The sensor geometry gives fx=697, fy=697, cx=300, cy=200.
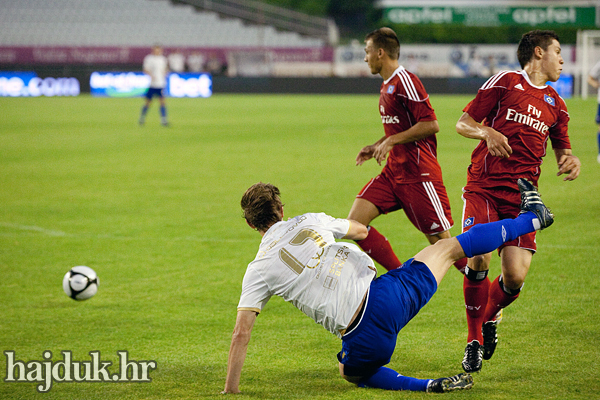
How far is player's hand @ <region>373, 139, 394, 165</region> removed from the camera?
5.34 metres

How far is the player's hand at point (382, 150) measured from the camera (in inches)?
210

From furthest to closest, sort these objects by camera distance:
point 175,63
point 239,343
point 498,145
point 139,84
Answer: point 139,84 → point 175,63 → point 498,145 → point 239,343

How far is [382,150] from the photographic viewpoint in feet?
17.5

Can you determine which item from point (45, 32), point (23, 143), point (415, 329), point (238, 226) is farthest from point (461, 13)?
point (415, 329)

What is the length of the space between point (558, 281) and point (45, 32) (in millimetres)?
41995

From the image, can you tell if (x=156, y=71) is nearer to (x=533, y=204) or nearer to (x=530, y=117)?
(x=530, y=117)

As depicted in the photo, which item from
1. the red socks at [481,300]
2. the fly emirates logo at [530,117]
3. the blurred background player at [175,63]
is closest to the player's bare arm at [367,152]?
the fly emirates logo at [530,117]

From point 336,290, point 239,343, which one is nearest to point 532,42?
point 336,290

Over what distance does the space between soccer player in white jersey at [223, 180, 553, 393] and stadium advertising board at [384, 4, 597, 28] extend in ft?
154

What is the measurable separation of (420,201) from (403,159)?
1.20 ft

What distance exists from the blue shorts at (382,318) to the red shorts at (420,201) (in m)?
1.58

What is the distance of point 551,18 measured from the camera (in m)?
48.8

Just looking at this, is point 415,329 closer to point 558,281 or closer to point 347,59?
point 558,281

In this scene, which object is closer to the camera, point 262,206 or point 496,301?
point 262,206
